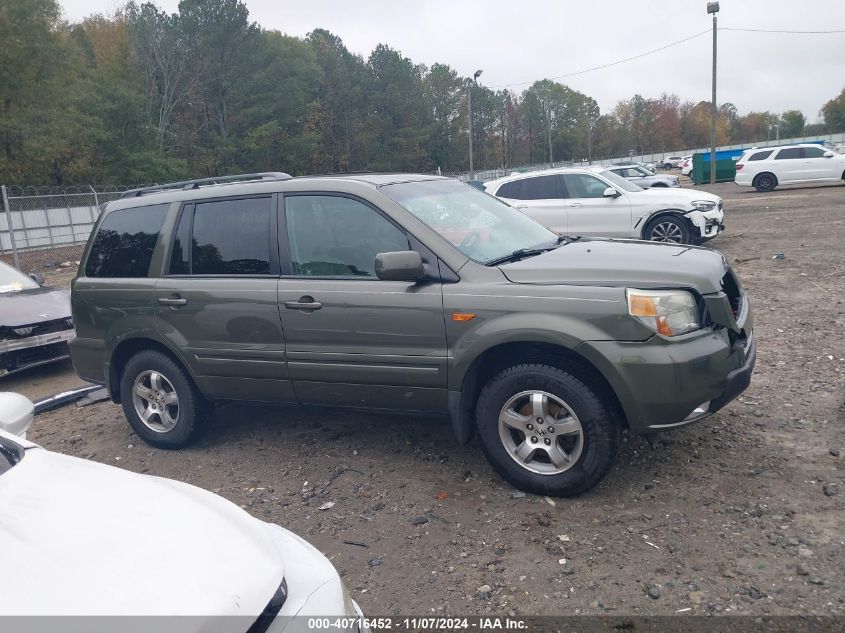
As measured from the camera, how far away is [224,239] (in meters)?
4.86

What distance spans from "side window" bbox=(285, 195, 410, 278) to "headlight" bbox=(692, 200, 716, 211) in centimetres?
910

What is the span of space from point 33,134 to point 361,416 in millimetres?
40148

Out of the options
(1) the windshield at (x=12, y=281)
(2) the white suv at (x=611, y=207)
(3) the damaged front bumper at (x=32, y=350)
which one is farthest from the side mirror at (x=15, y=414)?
(2) the white suv at (x=611, y=207)

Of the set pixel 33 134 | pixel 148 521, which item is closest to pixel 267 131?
pixel 33 134

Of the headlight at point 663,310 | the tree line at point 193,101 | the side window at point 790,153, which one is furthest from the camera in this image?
the tree line at point 193,101

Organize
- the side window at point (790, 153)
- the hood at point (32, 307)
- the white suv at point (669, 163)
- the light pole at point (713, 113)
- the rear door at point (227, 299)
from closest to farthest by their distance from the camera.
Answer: the rear door at point (227, 299), the hood at point (32, 307), the side window at point (790, 153), the light pole at point (713, 113), the white suv at point (669, 163)

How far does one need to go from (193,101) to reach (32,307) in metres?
42.1

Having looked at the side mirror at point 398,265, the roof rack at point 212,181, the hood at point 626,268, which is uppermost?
the roof rack at point 212,181

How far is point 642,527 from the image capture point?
356 centimetres

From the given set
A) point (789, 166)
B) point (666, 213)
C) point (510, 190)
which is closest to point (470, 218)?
point (666, 213)

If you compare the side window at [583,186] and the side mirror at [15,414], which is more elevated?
the side window at [583,186]

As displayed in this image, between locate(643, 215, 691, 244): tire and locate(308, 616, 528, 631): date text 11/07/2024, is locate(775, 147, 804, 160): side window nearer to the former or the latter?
locate(643, 215, 691, 244): tire

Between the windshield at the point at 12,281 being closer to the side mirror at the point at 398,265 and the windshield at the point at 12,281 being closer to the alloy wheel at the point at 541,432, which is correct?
the side mirror at the point at 398,265

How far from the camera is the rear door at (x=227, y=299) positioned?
4.60 metres
